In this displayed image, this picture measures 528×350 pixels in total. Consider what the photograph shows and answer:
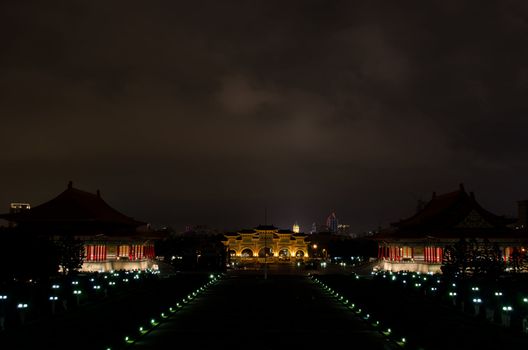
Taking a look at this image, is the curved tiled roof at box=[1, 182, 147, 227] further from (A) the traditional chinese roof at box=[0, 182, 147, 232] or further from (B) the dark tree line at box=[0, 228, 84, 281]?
(B) the dark tree line at box=[0, 228, 84, 281]

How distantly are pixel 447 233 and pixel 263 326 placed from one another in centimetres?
4968

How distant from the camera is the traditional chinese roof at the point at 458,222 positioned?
78375 mm

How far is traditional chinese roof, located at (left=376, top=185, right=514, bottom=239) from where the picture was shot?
78375mm

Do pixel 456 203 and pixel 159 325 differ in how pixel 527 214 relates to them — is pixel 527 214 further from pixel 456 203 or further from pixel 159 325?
pixel 159 325

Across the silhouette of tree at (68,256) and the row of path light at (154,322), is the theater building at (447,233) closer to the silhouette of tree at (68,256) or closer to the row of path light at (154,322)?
the row of path light at (154,322)

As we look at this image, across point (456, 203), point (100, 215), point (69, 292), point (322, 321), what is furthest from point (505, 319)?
point (100, 215)

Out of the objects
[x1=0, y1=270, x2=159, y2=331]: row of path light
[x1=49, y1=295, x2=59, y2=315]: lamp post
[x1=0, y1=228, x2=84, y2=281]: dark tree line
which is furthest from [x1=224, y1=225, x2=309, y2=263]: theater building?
[x1=49, y1=295, x2=59, y2=315]: lamp post

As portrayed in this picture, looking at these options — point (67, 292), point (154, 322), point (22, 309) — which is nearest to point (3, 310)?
point (22, 309)

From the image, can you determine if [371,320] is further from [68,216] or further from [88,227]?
[68,216]

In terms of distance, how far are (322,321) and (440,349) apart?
13.0 m

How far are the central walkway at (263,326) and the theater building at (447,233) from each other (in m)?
33.2

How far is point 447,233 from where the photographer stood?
3083 inches

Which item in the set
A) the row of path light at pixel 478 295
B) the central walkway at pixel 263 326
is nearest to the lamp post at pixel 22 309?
the central walkway at pixel 263 326

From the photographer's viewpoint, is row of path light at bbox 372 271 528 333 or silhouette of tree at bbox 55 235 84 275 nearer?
row of path light at bbox 372 271 528 333
